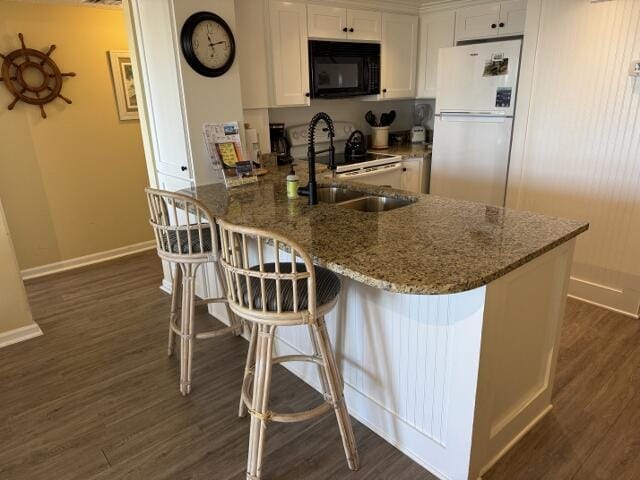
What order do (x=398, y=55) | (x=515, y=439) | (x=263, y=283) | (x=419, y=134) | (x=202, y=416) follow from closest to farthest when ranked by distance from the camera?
1. (x=263, y=283)
2. (x=515, y=439)
3. (x=202, y=416)
4. (x=398, y=55)
5. (x=419, y=134)

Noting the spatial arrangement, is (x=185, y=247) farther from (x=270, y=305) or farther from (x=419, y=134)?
(x=419, y=134)

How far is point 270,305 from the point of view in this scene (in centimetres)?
157

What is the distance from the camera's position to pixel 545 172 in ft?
10.5

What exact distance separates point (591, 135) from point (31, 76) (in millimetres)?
4323

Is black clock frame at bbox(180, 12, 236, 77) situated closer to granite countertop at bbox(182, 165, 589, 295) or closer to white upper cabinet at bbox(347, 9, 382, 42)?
granite countertop at bbox(182, 165, 589, 295)

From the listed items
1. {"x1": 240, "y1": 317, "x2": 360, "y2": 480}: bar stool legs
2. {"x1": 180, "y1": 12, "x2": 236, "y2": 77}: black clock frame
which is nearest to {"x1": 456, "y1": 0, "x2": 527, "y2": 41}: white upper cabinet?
{"x1": 180, "y1": 12, "x2": 236, "y2": 77}: black clock frame

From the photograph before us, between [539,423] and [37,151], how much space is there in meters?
4.23

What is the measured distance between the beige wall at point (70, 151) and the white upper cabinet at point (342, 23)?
189 centimetres

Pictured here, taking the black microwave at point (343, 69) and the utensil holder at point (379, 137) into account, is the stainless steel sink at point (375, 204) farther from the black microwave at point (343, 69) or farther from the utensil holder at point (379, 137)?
the utensil holder at point (379, 137)

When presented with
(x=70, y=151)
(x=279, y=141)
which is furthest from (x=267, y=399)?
(x=70, y=151)

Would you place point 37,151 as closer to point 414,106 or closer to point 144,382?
point 144,382

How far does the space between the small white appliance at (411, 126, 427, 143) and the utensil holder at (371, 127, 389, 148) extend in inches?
13.5

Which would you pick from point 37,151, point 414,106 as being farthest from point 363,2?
point 37,151

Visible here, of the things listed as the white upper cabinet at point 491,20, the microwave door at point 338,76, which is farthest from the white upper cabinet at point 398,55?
the white upper cabinet at point 491,20
